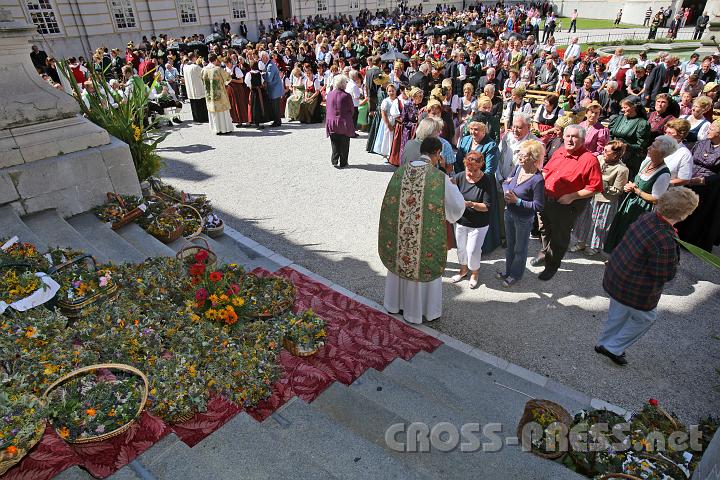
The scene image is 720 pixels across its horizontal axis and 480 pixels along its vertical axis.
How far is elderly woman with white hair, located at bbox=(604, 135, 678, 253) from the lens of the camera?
4.87 m

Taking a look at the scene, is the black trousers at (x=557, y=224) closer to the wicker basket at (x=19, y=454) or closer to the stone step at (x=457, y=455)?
the stone step at (x=457, y=455)

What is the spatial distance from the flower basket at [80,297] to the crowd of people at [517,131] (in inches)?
101

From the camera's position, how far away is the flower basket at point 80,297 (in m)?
3.41

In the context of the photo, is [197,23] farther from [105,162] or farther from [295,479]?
[295,479]

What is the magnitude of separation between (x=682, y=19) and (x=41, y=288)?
143 feet

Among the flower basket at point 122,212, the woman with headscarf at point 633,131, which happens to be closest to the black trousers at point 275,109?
the flower basket at point 122,212

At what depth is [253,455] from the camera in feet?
7.53

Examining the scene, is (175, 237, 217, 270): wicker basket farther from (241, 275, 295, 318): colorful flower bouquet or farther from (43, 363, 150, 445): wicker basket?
(43, 363, 150, 445): wicker basket

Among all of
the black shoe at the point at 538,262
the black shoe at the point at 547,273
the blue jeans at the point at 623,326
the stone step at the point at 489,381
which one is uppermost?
the blue jeans at the point at 623,326

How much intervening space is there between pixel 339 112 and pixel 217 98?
4.10 m

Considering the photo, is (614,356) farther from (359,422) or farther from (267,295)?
(267,295)

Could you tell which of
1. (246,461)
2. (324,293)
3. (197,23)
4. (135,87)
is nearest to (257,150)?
(135,87)

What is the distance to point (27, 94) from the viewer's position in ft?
16.5

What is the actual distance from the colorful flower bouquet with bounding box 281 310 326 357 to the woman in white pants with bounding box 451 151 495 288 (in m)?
2.15
